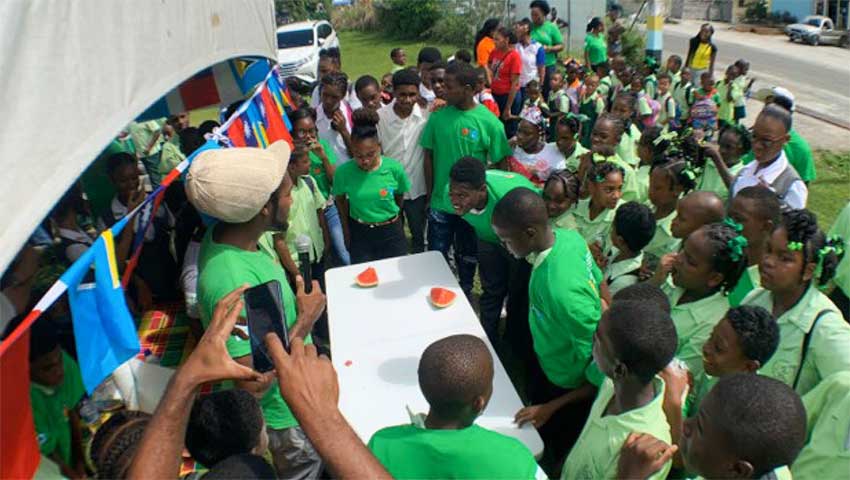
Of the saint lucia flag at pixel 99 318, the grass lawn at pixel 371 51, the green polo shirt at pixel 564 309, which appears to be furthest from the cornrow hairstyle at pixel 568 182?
the grass lawn at pixel 371 51

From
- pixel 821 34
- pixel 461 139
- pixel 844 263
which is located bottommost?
pixel 821 34

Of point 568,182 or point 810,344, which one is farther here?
point 568,182

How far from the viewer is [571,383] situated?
287 cm

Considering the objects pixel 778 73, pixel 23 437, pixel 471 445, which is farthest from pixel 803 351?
pixel 778 73

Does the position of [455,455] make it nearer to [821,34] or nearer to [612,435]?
[612,435]

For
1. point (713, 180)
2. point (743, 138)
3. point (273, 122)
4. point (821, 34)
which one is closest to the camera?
point (713, 180)

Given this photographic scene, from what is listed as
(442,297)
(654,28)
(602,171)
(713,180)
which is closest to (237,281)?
(442,297)

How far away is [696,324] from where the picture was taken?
2.77m

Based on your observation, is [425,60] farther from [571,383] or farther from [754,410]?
[754,410]

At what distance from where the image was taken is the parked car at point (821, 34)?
1016 inches

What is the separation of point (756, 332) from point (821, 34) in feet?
98.1

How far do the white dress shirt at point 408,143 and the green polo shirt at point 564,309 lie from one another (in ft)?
8.06

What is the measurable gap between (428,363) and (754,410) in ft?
3.18

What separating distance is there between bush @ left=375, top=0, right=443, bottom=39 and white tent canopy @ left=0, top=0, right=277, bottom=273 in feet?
→ 69.4
